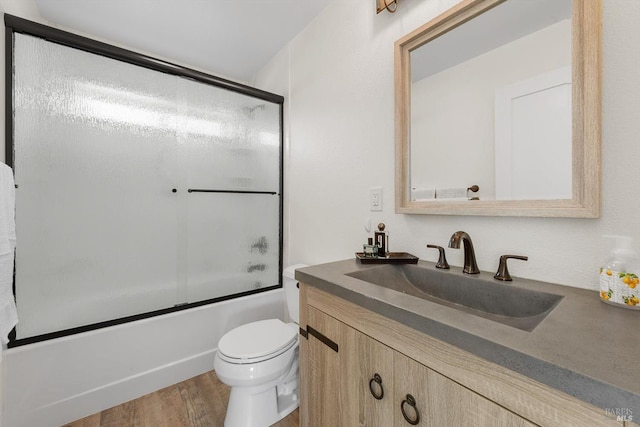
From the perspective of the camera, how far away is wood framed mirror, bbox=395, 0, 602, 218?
77 cm

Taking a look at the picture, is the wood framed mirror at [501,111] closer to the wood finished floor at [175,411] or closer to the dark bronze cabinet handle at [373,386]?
the dark bronze cabinet handle at [373,386]

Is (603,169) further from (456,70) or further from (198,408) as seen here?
(198,408)

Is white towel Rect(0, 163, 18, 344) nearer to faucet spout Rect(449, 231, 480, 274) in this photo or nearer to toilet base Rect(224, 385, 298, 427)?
toilet base Rect(224, 385, 298, 427)

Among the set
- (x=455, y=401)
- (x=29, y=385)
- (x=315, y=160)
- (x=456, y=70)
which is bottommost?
(x=29, y=385)

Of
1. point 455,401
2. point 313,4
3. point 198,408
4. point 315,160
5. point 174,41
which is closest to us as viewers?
point 455,401

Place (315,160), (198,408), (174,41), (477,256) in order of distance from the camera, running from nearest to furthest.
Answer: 1. (477,256)
2. (198,408)
3. (315,160)
4. (174,41)

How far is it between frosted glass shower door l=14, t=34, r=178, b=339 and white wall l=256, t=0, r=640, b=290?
0.89 meters

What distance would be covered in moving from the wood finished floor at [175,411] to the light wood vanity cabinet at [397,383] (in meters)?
0.70

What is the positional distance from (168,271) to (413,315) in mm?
1660

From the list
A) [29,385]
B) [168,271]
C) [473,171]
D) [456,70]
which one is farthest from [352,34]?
[29,385]

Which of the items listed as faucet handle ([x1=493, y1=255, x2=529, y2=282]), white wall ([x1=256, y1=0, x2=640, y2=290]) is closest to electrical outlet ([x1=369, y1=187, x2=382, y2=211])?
white wall ([x1=256, y1=0, x2=640, y2=290])

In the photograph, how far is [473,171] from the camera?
1044 mm

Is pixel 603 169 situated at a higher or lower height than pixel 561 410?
higher

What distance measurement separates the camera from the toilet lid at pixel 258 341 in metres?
1.24
